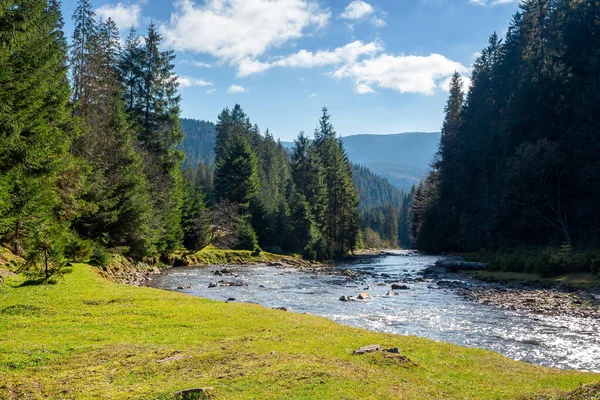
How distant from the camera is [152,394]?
298 inches

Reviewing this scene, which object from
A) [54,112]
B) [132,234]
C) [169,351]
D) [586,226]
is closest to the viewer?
[169,351]

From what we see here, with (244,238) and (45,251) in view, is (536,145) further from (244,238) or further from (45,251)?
(45,251)

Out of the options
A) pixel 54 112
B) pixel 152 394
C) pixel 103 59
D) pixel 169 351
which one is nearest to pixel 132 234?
pixel 54 112

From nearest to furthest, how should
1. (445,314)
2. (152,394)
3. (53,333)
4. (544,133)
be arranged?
(152,394), (53,333), (445,314), (544,133)

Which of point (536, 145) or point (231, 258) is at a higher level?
point (536, 145)

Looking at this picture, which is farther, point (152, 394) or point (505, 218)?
point (505, 218)

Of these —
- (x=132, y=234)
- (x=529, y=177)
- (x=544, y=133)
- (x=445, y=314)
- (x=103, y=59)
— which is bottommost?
(x=445, y=314)

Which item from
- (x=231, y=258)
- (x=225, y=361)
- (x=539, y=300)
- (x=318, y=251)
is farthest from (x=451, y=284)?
(x=318, y=251)

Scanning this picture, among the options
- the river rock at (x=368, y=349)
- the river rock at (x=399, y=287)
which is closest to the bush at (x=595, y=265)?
the river rock at (x=399, y=287)

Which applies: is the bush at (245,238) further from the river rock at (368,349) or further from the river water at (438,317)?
the river rock at (368,349)

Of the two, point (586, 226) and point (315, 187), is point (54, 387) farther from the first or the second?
point (315, 187)

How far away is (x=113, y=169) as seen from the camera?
36.8 meters

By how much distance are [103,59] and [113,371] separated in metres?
48.9

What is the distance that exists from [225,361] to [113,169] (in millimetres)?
31712
